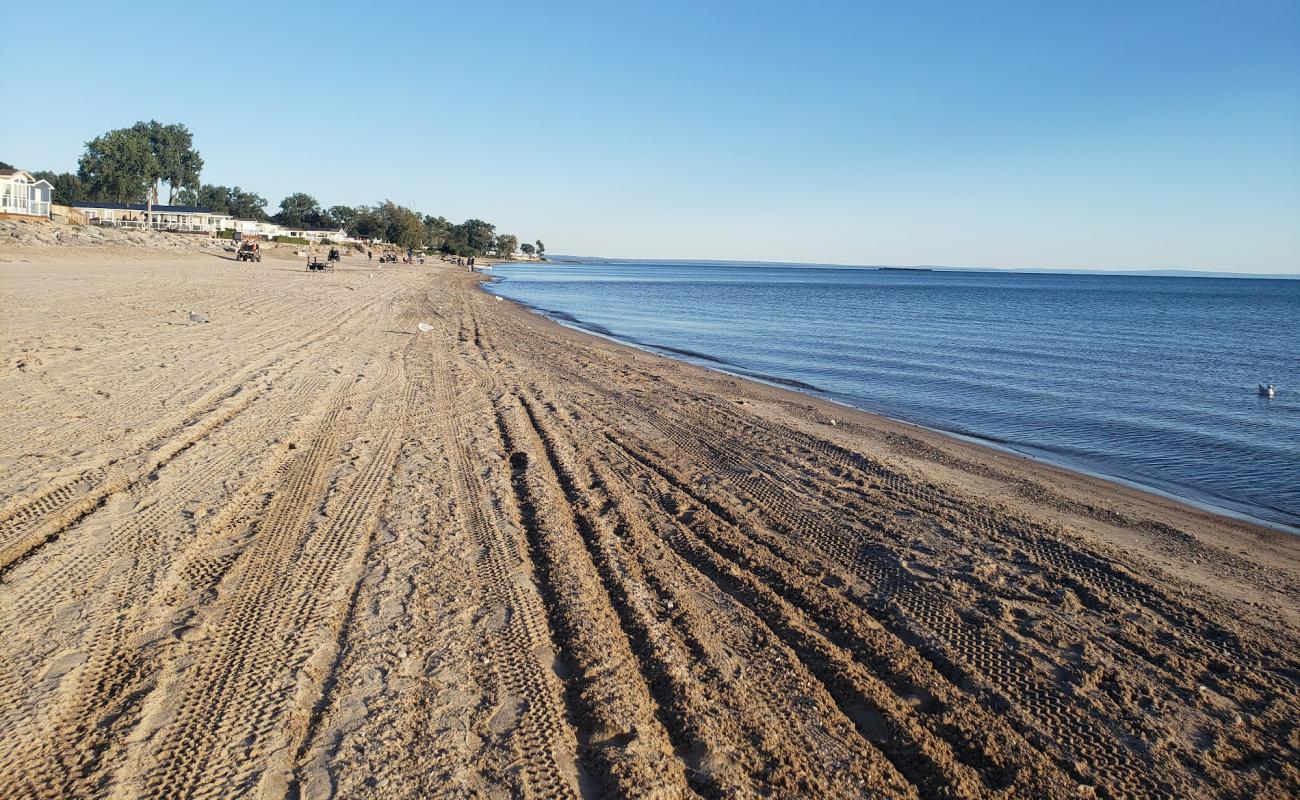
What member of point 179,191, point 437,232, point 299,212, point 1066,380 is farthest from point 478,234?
point 1066,380

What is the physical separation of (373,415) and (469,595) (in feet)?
17.7

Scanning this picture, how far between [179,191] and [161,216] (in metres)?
26.8

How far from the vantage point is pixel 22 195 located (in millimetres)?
54938

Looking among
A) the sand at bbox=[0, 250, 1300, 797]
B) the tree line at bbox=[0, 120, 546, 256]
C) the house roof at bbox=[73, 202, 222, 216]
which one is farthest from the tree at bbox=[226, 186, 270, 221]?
the sand at bbox=[0, 250, 1300, 797]

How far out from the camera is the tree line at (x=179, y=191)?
95.4 metres

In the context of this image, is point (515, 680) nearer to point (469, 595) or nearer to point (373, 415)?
point (469, 595)

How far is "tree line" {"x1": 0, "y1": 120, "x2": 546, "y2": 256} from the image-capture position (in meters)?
95.4

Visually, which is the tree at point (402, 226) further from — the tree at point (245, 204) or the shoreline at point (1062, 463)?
the shoreline at point (1062, 463)

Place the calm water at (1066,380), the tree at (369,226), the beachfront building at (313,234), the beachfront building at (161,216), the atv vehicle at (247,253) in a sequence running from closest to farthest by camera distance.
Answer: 1. the calm water at (1066,380)
2. the atv vehicle at (247,253)
3. the beachfront building at (161,216)
4. the beachfront building at (313,234)
5. the tree at (369,226)

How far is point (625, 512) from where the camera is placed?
21.7 ft

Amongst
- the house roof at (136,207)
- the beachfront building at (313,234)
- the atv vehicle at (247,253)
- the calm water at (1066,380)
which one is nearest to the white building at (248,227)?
the beachfront building at (313,234)

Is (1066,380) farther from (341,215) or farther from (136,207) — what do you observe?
(341,215)

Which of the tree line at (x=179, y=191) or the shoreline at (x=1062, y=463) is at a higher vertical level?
the tree line at (x=179, y=191)

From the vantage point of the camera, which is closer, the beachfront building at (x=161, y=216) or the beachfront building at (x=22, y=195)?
the beachfront building at (x=22, y=195)
